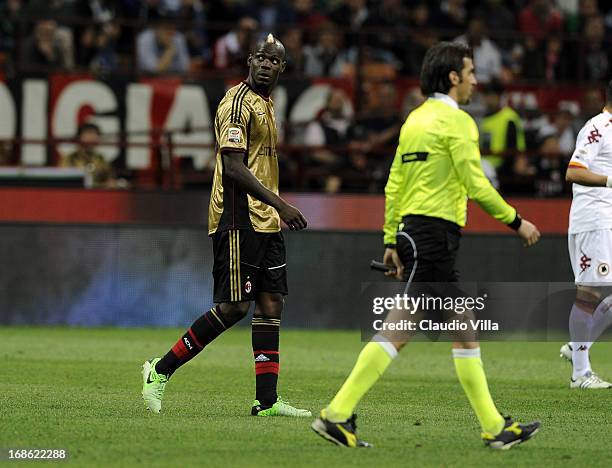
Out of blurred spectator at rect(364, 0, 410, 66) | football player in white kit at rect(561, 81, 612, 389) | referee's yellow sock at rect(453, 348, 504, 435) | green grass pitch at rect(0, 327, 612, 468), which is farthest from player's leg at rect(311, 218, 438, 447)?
blurred spectator at rect(364, 0, 410, 66)

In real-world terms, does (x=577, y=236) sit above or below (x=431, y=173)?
below

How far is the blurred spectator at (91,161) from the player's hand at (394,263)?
10.3 metres

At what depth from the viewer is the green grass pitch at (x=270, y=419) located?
730cm

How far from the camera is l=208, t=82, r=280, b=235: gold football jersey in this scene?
872 centimetres

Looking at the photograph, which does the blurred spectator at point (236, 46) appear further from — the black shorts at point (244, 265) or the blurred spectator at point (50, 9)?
the black shorts at point (244, 265)

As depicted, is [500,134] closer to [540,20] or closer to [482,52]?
[482,52]

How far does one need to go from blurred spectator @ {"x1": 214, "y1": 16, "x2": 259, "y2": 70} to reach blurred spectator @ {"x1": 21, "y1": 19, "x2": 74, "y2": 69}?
6.78 feet

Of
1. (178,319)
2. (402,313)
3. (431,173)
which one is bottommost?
(178,319)

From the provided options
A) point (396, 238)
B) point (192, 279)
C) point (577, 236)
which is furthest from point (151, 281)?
point (396, 238)

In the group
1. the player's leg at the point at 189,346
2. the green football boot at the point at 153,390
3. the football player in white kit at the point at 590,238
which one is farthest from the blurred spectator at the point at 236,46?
the green football boot at the point at 153,390

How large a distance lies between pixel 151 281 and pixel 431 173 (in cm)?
931

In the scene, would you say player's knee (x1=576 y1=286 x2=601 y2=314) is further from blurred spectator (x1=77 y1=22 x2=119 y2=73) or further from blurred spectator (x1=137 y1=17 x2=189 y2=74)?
blurred spectator (x1=77 y1=22 x2=119 y2=73)

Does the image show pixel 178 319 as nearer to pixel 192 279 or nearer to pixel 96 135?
pixel 192 279

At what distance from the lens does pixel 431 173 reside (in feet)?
24.9
